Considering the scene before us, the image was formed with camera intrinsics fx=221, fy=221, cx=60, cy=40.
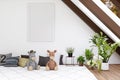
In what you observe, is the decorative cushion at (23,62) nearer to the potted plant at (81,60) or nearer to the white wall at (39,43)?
the white wall at (39,43)

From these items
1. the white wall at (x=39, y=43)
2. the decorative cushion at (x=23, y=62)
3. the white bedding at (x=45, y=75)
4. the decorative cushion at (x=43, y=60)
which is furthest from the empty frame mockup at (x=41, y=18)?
the white bedding at (x=45, y=75)

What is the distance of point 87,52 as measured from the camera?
581 cm

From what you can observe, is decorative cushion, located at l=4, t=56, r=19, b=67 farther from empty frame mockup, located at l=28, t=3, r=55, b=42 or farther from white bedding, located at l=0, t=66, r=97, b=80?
empty frame mockup, located at l=28, t=3, r=55, b=42

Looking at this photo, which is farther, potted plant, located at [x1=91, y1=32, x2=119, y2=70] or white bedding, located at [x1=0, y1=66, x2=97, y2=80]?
potted plant, located at [x1=91, y1=32, x2=119, y2=70]

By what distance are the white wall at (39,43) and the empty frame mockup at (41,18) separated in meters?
0.12

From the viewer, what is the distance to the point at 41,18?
6.30 m

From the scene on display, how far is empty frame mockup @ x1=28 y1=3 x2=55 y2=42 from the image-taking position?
630 cm

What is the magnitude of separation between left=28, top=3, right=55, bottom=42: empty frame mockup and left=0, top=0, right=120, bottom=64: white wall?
0.12 metres

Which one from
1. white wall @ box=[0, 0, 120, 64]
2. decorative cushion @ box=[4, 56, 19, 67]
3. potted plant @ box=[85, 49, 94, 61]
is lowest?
decorative cushion @ box=[4, 56, 19, 67]

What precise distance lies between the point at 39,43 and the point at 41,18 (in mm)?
720

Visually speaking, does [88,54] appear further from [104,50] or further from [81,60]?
Answer: [104,50]

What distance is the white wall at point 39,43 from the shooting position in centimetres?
630

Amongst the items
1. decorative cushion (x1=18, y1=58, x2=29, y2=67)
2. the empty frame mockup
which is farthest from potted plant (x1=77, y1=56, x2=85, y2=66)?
decorative cushion (x1=18, y1=58, x2=29, y2=67)

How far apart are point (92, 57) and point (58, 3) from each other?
182cm
